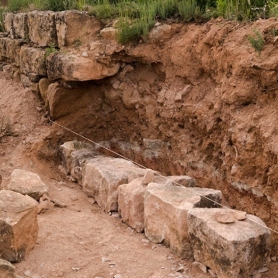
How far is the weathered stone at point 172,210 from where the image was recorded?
4164 mm

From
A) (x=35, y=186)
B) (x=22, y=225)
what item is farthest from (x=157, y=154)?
(x=22, y=225)

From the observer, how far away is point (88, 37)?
6730 mm

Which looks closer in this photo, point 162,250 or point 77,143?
point 162,250

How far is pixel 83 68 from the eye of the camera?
21.1ft

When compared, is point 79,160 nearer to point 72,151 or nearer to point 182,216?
point 72,151

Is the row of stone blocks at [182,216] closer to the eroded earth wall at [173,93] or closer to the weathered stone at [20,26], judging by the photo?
the eroded earth wall at [173,93]

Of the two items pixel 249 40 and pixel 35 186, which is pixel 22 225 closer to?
pixel 35 186

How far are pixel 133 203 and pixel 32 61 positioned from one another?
3.59 meters

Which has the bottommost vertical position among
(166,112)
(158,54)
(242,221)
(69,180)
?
(69,180)

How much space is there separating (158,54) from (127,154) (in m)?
1.48

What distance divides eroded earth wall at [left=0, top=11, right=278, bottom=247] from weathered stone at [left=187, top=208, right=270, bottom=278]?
101 centimetres

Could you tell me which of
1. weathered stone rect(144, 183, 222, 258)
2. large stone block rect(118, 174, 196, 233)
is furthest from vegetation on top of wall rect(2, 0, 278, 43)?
weathered stone rect(144, 183, 222, 258)

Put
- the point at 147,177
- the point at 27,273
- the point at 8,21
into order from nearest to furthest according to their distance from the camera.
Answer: the point at 27,273
the point at 147,177
the point at 8,21

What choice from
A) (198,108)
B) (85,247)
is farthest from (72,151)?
(85,247)
